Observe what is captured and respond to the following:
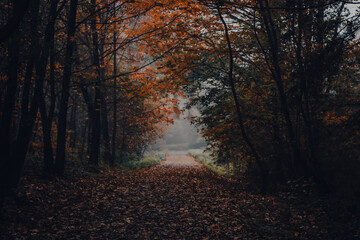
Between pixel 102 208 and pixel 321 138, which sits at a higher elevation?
pixel 321 138

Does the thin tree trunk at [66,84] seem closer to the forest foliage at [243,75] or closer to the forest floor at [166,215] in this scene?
the forest foliage at [243,75]

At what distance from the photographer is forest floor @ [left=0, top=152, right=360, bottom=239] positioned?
16.0 ft

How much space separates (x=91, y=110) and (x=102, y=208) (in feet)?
26.2

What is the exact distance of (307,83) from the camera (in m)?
6.99

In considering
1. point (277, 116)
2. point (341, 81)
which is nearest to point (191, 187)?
point (277, 116)

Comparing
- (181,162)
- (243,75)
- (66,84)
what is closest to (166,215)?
(66,84)

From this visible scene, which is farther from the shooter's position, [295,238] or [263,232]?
[263,232]

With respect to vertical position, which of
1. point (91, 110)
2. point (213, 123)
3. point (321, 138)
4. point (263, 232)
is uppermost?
point (91, 110)

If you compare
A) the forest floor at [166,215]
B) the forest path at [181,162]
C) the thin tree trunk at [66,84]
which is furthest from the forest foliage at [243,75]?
the forest path at [181,162]

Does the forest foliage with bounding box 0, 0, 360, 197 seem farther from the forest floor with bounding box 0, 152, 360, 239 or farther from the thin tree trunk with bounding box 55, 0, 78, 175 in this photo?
the forest floor with bounding box 0, 152, 360, 239

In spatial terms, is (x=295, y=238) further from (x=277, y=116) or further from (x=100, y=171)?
(x=100, y=171)

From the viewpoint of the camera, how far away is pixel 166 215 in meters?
5.99

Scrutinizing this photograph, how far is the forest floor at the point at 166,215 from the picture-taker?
4.89 m

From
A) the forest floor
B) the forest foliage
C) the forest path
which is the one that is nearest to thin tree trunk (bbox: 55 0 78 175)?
the forest foliage
